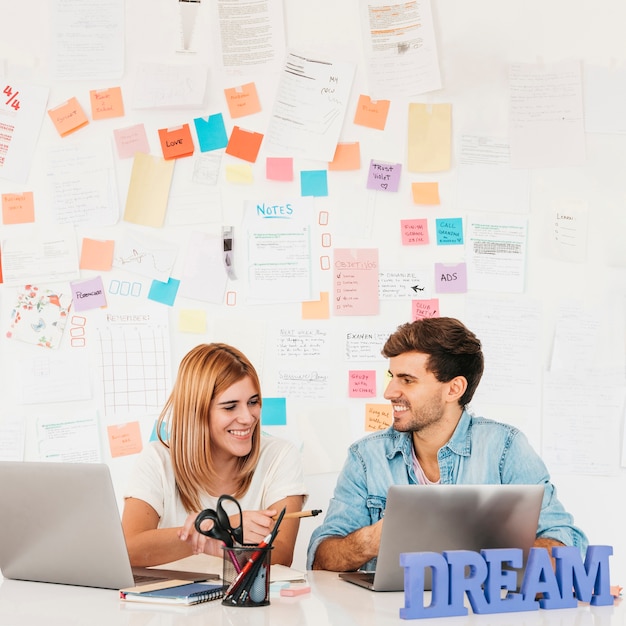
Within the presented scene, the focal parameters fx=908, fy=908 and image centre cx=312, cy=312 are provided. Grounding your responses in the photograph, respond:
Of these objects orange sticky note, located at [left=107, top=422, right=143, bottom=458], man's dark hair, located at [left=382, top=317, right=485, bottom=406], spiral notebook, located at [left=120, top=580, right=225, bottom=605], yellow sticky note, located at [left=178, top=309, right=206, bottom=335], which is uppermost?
yellow sticky note, located at [left=178, top=309, right=206, bottom=335]

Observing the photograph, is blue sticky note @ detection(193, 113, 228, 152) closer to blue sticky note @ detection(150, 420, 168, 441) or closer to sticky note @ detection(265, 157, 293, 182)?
sticky note @ detection(265, 157, 293, 182)

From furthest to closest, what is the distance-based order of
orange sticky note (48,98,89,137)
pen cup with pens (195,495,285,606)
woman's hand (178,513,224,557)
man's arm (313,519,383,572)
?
1. orange sticky note (48,98,89,137)
2. man's arm (313,519,383,572)
3. woman's hand (178,513,224,557)
4. pen cup with pens (195,495,285,606)

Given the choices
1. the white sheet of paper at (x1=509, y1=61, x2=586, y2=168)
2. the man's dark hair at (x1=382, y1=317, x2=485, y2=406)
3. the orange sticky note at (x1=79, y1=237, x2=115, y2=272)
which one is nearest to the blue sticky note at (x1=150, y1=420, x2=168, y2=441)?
the orange sticky note at (x1=79, y1=237, x2=115, y2=272)

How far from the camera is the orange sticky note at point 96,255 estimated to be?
2.94 meters

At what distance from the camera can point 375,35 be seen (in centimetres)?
302

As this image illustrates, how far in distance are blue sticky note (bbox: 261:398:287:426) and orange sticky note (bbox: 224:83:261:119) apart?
3.09 ft

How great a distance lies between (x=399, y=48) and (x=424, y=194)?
492 millimetres

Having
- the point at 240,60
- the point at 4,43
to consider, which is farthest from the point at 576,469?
the point at 4,43

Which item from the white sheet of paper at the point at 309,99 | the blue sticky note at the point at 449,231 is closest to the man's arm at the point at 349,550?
the blue sticky note at the point at 449,231

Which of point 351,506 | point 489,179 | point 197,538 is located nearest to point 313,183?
point 489,179

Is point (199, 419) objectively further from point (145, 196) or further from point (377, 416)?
point (145, 196)

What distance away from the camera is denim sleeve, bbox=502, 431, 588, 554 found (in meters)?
2.36

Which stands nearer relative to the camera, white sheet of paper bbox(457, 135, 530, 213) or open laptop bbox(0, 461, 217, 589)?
open laptop bbox(0, 461, 217, 589)

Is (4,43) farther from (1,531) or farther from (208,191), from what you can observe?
(1,531)
